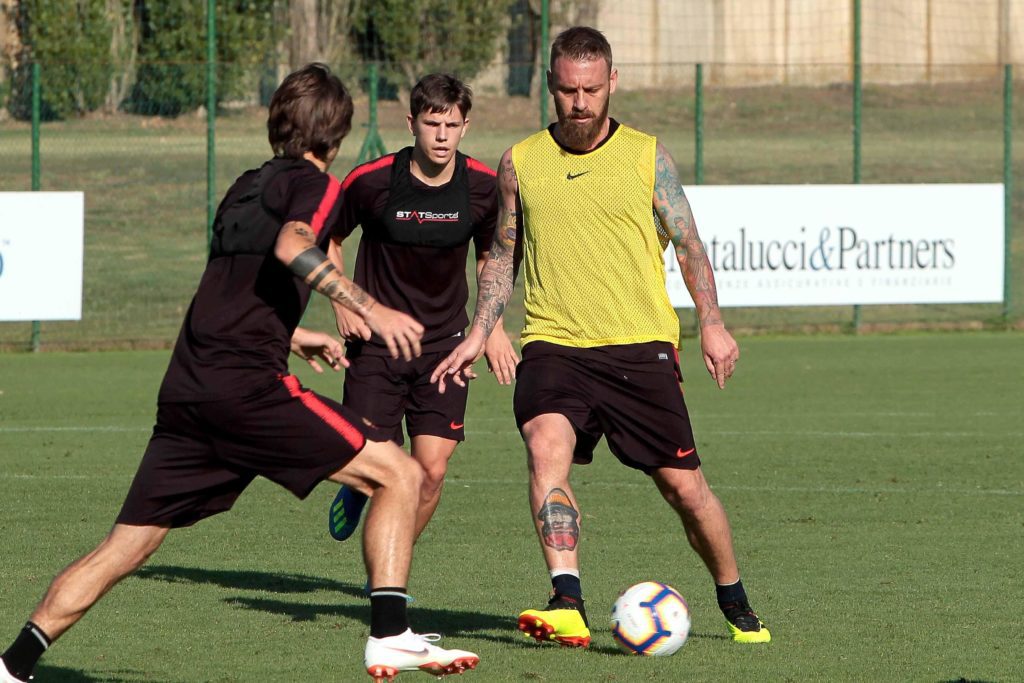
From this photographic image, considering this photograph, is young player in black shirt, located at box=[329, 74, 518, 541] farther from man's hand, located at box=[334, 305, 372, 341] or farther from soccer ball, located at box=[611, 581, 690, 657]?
soccer ball, located at box=[611, 581, 690, 657]

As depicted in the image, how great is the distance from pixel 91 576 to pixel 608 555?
316cm

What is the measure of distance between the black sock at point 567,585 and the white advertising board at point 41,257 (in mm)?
11705

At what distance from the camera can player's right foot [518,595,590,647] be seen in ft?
19.6

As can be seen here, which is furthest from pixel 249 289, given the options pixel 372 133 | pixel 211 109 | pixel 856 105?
pixel 856 105

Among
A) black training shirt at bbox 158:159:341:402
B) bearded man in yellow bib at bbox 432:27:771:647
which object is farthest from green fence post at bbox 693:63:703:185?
black training shirt at bbox 158:159:341:402

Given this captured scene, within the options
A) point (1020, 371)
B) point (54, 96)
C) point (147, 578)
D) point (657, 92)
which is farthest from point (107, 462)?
point (657, 92)

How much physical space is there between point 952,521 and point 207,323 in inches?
190

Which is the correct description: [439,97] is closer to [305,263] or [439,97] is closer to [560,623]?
[305,263]

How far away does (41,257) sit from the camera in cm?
1688

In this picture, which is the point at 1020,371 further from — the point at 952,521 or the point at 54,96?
the point at 54,96

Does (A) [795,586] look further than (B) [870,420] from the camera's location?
No

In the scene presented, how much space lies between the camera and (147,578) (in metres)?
7.51

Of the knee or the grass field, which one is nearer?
the knee

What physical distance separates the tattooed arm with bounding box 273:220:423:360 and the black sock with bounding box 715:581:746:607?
1799 millimetres
